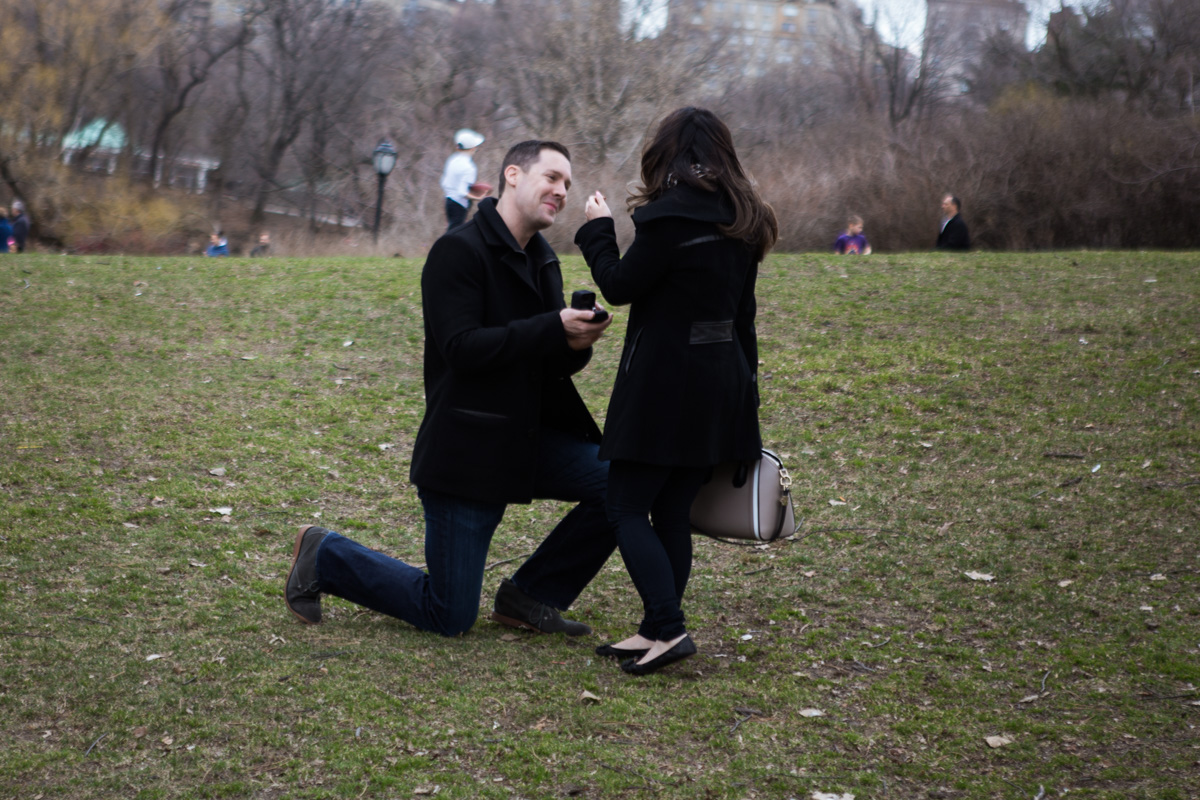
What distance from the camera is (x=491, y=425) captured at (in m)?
3.72

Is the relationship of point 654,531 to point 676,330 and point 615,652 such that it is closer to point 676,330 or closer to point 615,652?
point 615,652

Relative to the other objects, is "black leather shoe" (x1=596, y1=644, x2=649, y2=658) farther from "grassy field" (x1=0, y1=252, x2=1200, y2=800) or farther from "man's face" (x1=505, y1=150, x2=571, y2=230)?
"man's face" (x1=505, y1=150, x2=571, y2=230)

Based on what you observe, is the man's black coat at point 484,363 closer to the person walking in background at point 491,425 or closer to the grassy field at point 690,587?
the person walking in background at point 491,425

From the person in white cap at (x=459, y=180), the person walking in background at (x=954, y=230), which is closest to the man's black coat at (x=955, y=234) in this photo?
the person walking in background at (x=954, y=230)

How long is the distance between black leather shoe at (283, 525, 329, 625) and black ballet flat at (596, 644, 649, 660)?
1170 millimetres

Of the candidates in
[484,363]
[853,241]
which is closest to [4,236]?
[853,241]

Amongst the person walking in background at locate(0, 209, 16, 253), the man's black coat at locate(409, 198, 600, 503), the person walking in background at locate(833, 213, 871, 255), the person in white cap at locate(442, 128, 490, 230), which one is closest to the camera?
the man's black coat at locate(409, 198, 600, 503)

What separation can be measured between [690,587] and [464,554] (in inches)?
59.1

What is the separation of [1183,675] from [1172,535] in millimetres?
1859

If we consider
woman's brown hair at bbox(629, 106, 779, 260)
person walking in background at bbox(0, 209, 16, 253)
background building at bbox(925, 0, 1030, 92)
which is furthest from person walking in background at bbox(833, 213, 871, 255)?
background building at bbox(925, 0, 1030, 92)

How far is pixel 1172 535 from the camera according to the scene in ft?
17.7

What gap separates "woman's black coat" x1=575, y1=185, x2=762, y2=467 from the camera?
136 inches

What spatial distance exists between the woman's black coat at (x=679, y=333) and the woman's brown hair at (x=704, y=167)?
4cm

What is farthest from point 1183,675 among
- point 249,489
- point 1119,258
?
point 1119,258
